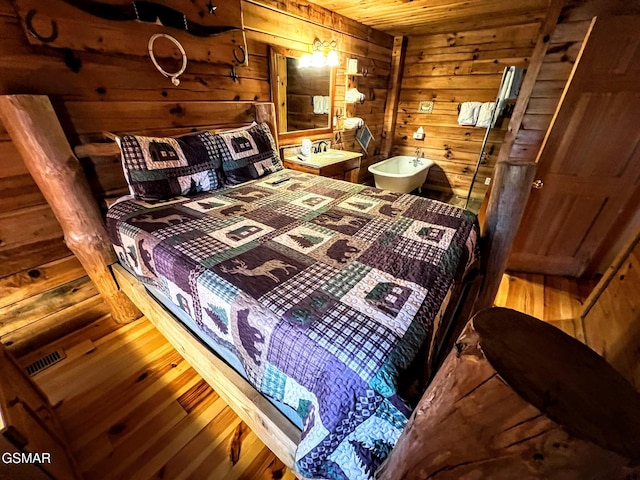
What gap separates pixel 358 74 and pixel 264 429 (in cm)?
360

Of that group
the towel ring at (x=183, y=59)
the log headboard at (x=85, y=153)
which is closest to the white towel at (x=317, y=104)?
the log headboard at (x=85, y=153)

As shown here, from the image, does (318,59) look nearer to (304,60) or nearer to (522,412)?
(304,60)

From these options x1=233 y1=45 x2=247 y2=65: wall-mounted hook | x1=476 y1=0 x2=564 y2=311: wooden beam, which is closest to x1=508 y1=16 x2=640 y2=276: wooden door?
x1=476 y1=0 x2=564 y2=311: wooden beam

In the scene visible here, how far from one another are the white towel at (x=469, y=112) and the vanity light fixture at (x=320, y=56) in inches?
74.7

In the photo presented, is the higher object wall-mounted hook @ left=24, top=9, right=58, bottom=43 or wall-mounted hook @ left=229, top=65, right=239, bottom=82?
wall-mounted hook @ left=24, top=9, right=58, bottom=43

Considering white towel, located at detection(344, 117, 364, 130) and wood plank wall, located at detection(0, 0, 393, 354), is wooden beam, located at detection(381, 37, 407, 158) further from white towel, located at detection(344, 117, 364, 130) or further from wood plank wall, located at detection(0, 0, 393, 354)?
wood plank wall, located at detection(0, 0, 393, 354)

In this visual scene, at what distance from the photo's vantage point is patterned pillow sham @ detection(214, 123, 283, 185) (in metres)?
1.90

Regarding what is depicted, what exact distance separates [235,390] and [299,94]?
8.78 ft

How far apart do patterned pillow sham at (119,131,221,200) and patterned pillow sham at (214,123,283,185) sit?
79 millimetres

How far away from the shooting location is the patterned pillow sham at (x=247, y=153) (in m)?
1.90

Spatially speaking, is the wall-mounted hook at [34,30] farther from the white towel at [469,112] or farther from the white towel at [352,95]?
the white towel at [469,112]

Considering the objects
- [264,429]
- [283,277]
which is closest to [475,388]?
[283,277]

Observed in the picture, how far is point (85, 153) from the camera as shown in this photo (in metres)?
1.48

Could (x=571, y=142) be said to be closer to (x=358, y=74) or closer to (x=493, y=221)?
(x=493, y=221)
